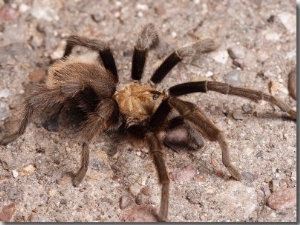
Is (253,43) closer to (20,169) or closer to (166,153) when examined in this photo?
(166,153)

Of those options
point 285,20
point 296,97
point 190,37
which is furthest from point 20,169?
point 285,20

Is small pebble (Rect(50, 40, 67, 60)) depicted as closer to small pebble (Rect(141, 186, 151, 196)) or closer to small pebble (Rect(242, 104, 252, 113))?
small pebble (Rect(141, 186, 151, 196))

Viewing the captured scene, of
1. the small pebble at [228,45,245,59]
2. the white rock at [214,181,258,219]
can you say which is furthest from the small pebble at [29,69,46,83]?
the white rock at [214,181,258,219]

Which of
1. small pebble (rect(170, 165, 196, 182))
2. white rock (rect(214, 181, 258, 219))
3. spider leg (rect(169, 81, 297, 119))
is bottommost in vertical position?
white rock (rect(214, 181, 258, 219))

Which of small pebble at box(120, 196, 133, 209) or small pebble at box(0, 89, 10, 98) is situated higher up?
small pebble at box(0, 89, 10, 98)

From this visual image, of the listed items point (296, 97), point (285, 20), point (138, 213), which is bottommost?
point (138, 213)

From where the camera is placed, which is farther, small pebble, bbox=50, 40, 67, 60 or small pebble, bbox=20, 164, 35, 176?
small pebble, bbox=50, 40, 67, 60

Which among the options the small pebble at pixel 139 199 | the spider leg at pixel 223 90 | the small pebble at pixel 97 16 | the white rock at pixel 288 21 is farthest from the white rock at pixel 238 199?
the small pebble at pixel 97 16
